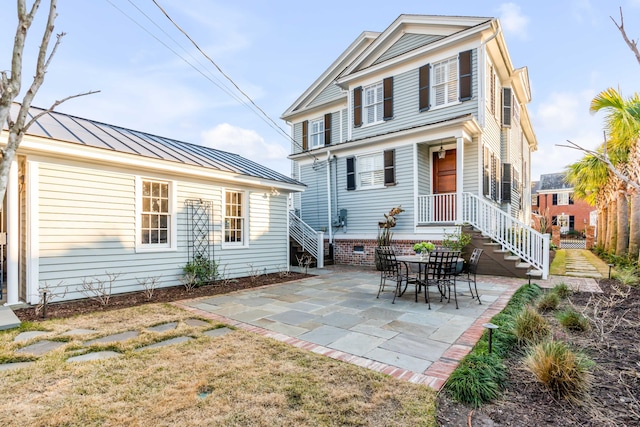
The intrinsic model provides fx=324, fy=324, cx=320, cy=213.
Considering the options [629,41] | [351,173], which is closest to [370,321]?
[629,41]

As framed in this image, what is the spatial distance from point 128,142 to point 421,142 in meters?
8.32

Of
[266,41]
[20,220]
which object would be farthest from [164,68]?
[20,220]

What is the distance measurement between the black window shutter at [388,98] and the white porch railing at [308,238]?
4.90 meters

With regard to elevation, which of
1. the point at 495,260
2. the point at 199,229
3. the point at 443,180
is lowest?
the point at 495,260

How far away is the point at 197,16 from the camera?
8.26 meters

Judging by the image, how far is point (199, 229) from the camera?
8.05 meters

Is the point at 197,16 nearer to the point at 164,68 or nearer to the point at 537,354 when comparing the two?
the point at 164,68

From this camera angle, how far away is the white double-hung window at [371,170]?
38.2 ft

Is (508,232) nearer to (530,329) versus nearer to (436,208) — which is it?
(436,208)

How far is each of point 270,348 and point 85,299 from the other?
Answer: 4.64 metres

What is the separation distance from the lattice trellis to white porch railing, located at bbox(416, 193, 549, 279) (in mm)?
6417

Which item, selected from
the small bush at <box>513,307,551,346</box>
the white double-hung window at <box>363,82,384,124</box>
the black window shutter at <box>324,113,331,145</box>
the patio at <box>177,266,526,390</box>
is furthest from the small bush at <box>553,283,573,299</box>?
the black window shutter at <box>324,113,331,145</box>

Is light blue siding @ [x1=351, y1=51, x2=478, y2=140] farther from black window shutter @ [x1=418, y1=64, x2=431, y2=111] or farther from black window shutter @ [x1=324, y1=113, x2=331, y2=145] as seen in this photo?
black window shutter @ [x1=324, y1=113, x2=331, y2=145]

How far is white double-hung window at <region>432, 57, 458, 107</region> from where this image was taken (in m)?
10.5
